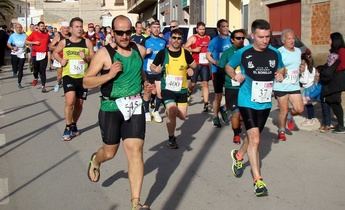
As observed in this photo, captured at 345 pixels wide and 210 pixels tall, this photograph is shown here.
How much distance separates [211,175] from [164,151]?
1454 mm

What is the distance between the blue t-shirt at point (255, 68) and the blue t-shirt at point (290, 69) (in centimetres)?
240

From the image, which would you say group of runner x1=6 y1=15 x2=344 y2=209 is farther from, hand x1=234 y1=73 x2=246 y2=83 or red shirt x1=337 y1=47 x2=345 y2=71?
red shirt x1=337 y1=47 x2=345 y2=71

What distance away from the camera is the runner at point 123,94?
4.93 metres

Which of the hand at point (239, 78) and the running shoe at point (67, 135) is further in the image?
the running shoe at point (67, 135)

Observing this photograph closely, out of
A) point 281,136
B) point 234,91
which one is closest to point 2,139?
point 234,91

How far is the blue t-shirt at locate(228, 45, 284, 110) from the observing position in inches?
229

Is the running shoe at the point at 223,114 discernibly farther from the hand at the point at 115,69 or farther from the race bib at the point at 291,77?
the hand at the point at 115,69

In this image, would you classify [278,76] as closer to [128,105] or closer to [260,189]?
[260,189]

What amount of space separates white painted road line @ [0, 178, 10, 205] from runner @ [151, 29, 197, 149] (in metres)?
2.57

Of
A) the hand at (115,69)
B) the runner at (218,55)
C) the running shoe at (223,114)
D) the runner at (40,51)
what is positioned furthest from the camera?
the runner at (40,51)

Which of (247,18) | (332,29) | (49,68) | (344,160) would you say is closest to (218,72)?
(344,160)

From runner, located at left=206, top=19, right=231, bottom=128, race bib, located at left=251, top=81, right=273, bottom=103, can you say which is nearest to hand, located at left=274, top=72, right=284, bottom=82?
race bib, located at left=251, top=81, right=273, bottom=103

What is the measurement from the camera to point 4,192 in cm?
574

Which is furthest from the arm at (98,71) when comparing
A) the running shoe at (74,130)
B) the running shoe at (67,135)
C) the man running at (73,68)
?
the running shoe at (74,130)
